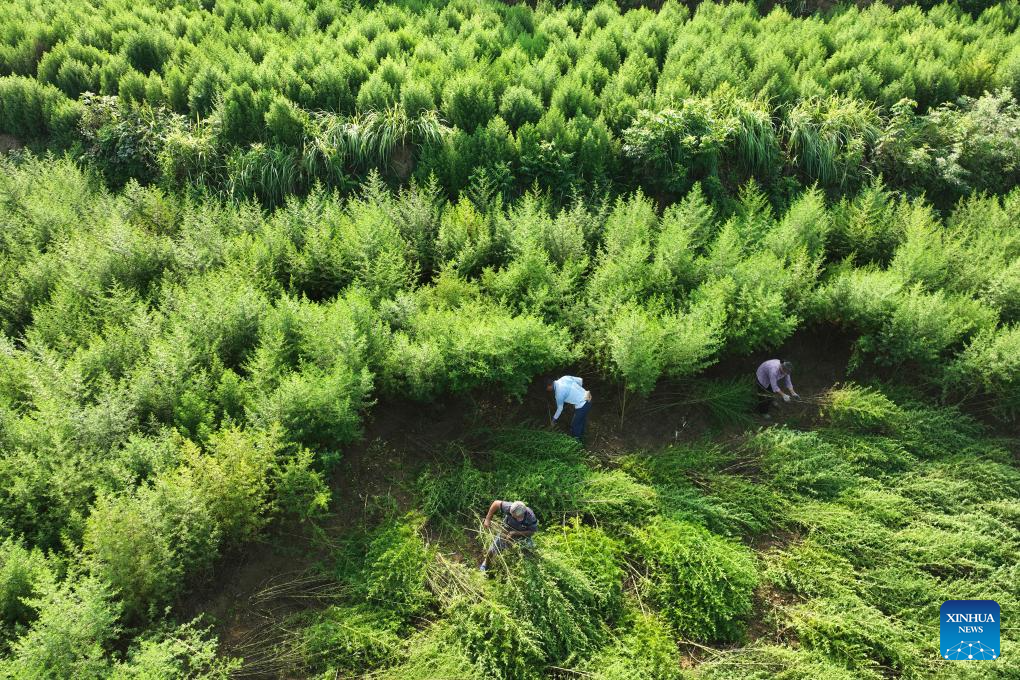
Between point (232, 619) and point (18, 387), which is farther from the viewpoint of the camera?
point (18, 387)

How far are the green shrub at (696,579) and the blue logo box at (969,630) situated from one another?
142 cm

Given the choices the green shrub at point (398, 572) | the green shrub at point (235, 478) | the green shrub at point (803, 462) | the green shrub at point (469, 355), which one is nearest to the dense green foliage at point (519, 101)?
the green shrub at point (469, 355)

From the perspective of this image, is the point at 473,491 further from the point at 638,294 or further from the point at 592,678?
the point at 638,294

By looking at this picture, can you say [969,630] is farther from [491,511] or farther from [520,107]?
[520,107]

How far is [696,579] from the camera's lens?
4715 mm

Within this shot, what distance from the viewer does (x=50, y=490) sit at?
4559 millimetres

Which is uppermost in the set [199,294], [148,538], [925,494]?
[199,294]

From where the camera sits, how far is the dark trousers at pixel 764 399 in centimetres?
636

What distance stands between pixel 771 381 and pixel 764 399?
255mm

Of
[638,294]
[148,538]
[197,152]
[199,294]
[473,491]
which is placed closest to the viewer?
[148,538]

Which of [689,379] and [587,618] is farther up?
[689,379]

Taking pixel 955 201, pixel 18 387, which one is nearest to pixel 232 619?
pixel 18 387

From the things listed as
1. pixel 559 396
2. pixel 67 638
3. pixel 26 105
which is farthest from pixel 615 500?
pixel 26 105

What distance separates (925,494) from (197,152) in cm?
1010
